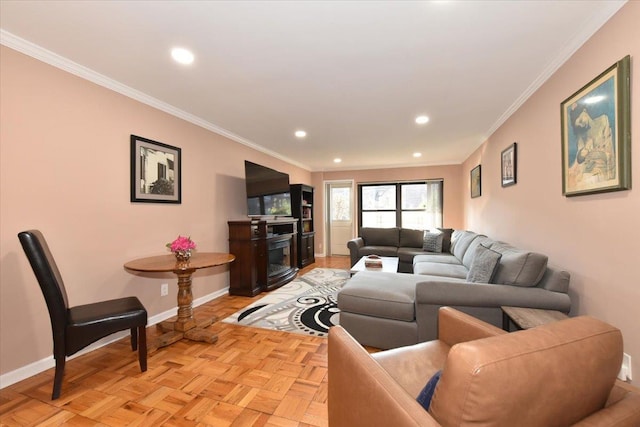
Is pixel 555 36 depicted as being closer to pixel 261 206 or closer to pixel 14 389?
pixel 261 206

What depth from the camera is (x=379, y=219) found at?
6.67 metres

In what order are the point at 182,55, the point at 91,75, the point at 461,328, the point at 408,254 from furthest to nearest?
the point at 408,254, the point at 91,75, the point at 182,55, the point at 461,328

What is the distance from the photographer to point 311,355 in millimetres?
2121

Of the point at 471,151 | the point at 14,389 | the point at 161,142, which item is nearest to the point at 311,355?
the point at 14,389

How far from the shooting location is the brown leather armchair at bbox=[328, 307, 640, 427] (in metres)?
0.59

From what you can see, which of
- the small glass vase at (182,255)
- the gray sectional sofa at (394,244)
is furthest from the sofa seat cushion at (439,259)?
the small glass vase at (182,255)

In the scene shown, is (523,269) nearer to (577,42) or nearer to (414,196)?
(577,42)

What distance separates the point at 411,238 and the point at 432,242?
0.49 metres

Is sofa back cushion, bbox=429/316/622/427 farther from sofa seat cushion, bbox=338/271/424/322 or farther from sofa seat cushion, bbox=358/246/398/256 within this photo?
sofa seat cushion, bbox=358/246/398/256

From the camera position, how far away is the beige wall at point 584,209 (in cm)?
144

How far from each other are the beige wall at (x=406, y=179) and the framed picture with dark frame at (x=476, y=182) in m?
1.14

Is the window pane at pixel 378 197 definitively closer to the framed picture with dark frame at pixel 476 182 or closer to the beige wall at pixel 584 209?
the framed picture with dark frame at pixel 476 182

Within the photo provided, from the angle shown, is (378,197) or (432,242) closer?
(432,242)

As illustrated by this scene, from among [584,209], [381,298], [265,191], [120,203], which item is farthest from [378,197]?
[120,203]
